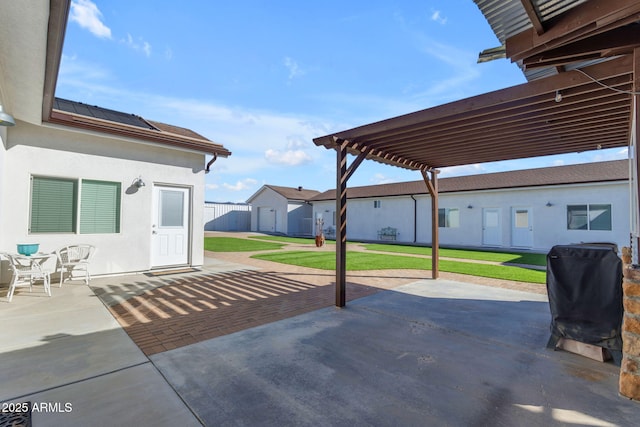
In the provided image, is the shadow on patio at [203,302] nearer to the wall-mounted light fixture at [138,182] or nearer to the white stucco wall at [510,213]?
the wall-mounted light fixture at [138,182]

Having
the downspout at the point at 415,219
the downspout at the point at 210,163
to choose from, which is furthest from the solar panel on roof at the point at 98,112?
the downspout at the point at 415,219

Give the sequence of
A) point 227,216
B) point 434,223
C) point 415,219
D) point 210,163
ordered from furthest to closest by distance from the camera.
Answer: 1. point 227,216
2. point 415,219
3. point 210,163
4. point 434,223

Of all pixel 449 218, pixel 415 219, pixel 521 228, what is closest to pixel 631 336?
pixel 521 228

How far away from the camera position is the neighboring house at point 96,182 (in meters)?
5.71

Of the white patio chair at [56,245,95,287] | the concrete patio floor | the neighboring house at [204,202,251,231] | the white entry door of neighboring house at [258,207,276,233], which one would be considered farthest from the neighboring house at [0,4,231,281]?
the neighboring house at [204,202,251,231]

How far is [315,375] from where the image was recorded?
2.74 metres

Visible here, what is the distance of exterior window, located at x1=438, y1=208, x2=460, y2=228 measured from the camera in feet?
56.3

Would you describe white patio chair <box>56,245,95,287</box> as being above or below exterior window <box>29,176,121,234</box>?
below

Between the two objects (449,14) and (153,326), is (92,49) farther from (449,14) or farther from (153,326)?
(449,14)

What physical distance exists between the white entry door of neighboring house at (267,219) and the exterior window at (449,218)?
15268 millimetres

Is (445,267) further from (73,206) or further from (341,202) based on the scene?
(73,206)

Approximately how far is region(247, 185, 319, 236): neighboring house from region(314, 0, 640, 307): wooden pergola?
19.9 m

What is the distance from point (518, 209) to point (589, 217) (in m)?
2.68

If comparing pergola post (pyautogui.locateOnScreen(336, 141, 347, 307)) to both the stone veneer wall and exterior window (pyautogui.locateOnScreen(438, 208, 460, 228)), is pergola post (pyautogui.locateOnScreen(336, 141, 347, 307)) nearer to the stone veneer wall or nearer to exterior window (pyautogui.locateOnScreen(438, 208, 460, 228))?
the stone veneer wall
